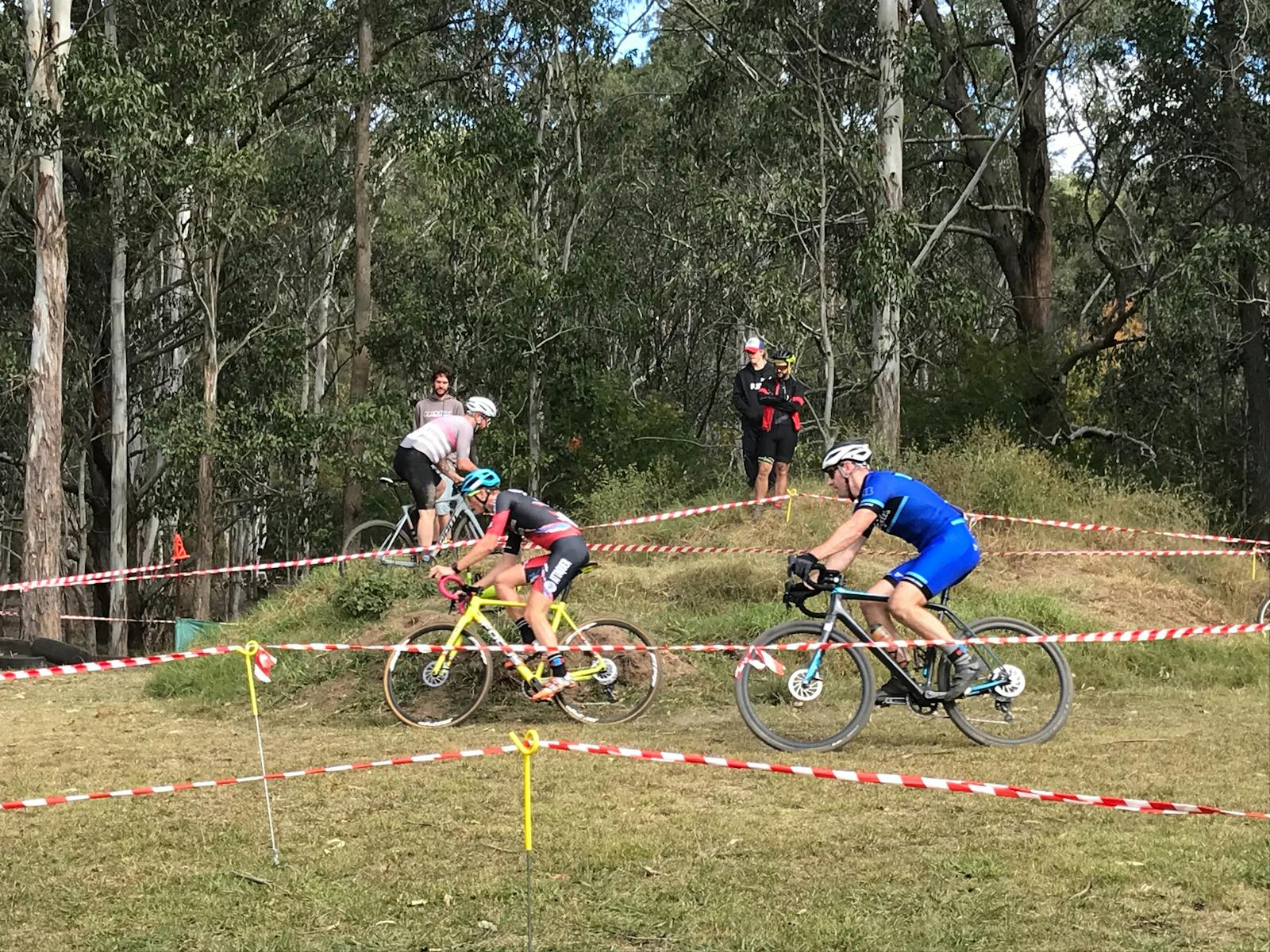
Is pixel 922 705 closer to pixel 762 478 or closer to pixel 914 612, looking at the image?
pixel 914 612

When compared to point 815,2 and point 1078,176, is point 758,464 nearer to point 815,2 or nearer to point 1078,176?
point 815,2

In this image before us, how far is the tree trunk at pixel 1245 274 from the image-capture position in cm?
2145

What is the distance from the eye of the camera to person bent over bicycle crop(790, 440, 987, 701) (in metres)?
8.30

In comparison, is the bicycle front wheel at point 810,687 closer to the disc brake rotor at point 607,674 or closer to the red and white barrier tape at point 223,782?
the disc brake rotor at point 607,674

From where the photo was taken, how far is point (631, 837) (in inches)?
254

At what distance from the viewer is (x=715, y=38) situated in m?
21.7

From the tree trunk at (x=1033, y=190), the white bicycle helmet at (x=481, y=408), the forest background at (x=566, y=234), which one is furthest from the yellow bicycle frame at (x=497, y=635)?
the tree trunk at (x=1033, y=190)

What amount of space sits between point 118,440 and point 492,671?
18969 millimetres

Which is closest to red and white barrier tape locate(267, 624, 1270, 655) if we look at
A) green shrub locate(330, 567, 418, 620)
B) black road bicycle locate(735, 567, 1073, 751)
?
black road bicycle locate(735, 567, 1073, 751)

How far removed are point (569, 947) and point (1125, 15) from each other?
24.8 meters

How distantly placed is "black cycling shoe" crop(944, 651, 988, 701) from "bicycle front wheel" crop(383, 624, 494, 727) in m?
3.11

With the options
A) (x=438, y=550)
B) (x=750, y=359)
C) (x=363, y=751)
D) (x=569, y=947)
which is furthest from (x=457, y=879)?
(x=750, y=359)

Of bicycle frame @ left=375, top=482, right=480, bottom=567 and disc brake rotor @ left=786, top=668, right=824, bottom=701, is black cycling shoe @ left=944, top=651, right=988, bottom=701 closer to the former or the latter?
disc brake rotor @ left=786, top=668, right=824, bottom=701

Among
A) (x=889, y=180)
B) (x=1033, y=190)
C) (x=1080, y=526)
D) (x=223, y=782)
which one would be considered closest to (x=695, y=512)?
(x=1080, y=526)
